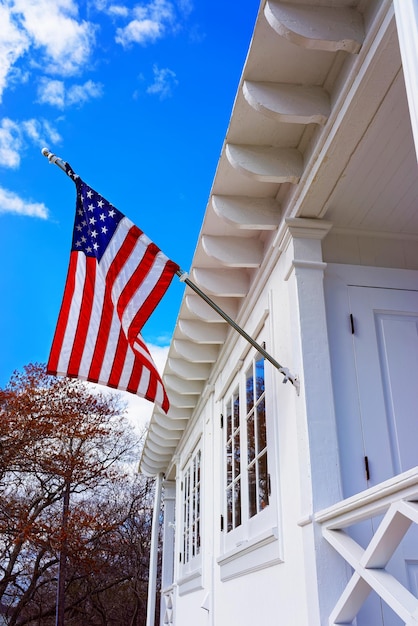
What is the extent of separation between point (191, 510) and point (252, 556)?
3.26m

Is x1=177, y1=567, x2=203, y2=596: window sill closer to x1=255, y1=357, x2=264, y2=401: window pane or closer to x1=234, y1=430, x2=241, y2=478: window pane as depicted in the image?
x1=234, y1=430, x2=241, y2=478: window pane

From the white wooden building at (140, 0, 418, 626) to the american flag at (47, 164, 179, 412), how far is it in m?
0.53

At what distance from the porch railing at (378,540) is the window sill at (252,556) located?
0.70 meters

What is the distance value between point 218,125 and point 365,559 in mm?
20689

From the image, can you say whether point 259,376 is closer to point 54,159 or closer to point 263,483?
point 263,483

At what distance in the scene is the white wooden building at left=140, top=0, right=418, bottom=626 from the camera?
7.25 ft

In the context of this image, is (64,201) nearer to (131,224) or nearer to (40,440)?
(40,440)

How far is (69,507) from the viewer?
16297 mm

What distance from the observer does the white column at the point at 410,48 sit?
5.23 feet

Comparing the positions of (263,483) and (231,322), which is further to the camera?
(263,483)

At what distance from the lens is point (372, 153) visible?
111 inches

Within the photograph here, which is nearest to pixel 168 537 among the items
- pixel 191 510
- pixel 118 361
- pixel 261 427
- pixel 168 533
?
pixel 168 533

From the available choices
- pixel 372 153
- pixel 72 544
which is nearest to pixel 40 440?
pixel 72 544

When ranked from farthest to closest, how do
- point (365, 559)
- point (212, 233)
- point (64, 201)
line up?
point (64, 201) < point (212, 233) < point (365, 559)
